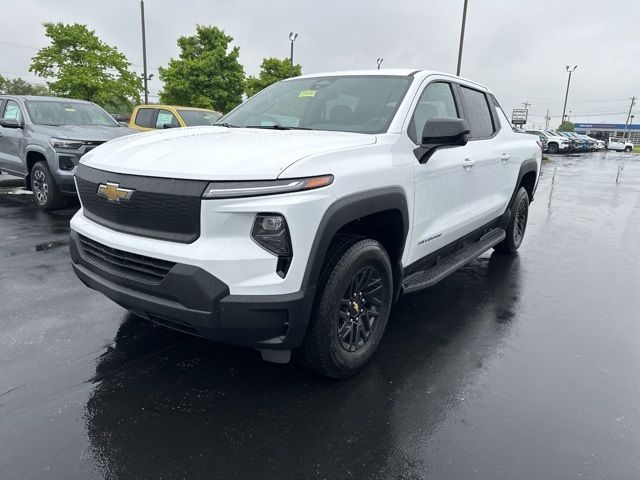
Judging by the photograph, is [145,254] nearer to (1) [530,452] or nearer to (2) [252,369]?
(2) [252,369]

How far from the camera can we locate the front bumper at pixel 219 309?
2.36 m

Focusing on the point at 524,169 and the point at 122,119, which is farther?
the point at 122,119

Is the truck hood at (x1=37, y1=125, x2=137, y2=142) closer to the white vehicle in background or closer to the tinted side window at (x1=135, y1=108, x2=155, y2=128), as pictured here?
the tinted side window at (x1=135, y1=108, x2=155, y2=128)

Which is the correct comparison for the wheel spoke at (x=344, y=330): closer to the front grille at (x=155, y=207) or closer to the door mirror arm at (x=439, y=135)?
the front grille at (x=155, y=207)

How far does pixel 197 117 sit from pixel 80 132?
386cm

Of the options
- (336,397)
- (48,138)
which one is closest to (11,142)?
(48,138)

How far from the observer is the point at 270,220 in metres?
2.35

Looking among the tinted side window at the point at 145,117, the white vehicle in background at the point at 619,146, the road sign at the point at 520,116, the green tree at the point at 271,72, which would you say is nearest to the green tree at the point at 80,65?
the green tree at the point at 271,72

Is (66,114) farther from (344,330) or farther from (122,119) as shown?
(122,119)

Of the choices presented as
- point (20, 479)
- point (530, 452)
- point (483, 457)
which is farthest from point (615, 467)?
point (20, 479)

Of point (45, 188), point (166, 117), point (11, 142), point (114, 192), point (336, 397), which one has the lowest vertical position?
point (336, 397)

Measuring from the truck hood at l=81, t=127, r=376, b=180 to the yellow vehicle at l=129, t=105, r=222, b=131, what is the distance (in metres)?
7.89

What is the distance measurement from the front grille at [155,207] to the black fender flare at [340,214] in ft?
1.91

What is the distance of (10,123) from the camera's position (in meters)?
7.78
